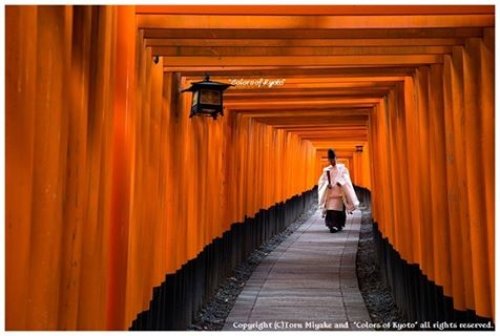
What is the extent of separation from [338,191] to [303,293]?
24.2 feet

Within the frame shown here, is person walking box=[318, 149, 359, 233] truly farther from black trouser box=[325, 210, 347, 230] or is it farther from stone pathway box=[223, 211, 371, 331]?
stone pathway box=[223, 211, 371, 331]

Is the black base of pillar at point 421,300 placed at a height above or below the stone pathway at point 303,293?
above

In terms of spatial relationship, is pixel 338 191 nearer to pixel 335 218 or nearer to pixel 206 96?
pixel 335 218

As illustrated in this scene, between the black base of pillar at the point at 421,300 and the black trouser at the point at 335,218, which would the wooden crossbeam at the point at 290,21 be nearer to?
the black base of pillar at the point at 421,300

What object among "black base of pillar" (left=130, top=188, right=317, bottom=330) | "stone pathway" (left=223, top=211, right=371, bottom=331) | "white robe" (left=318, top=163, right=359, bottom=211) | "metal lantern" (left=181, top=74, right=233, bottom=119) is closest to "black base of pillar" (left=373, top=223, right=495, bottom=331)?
"stone pathway" (left=223, top=211, right=371, bottom=331)

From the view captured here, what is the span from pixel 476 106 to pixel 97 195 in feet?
8.46

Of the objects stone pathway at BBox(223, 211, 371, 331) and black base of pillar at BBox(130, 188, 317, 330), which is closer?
black base of pillar at BBox(130, 188, 317, 330)

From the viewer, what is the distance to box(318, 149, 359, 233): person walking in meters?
14.7

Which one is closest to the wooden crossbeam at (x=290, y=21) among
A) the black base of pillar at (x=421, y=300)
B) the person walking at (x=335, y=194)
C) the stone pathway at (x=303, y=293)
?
the black base of pillar at (x=421, y=300)

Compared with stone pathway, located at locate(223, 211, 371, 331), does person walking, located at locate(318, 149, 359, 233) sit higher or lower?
higher

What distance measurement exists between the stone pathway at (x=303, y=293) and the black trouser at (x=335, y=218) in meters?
2.46

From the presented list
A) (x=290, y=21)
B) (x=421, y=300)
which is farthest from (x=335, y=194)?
(x=290, y=21)

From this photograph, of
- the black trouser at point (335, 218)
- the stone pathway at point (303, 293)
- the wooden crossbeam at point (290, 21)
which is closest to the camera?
the wooden crossbeam at point (290, 21)

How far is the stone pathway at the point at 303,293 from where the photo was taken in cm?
641
